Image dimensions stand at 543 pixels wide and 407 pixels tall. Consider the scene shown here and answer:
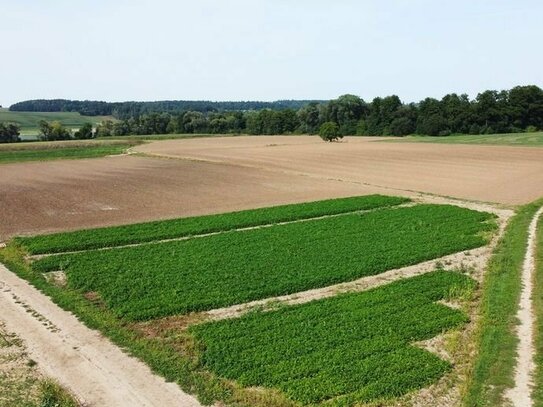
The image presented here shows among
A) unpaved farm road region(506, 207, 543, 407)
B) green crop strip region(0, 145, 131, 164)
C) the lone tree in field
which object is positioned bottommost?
green crop strip region(0, 145, 131, 164)

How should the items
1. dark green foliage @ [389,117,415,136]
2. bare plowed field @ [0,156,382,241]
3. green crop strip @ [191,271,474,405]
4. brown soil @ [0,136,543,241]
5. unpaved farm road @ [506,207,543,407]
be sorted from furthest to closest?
1. dark green foliage @ [389,117,415,136]
2. brown soil @ [0,136,543,241]
3. bare plowed field @ [0,156,382,241]
4. green crop strip @ [191,271,474,405]
5. unpaved farm road @ [506,207,543,407]

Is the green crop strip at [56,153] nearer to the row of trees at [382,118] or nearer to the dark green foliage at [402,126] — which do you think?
the row of trees at [382,118]

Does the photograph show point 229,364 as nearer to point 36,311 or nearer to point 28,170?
point 36,311

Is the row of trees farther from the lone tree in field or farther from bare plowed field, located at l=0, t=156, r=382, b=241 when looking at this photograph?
bare plowed field, located at l=0, t=156, r=382, b=241

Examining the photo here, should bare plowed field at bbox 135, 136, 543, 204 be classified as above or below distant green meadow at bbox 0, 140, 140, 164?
above

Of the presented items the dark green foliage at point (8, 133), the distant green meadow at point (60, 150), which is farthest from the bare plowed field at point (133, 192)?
the dark green foliage at point (8, 133)

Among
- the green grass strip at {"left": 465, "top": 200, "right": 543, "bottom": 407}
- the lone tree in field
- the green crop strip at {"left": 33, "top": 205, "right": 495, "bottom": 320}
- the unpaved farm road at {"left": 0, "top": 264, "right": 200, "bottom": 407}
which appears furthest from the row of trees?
the unpaved farm road at {"left": 0, "top": 264, "right": 200, "bottom": 407}
